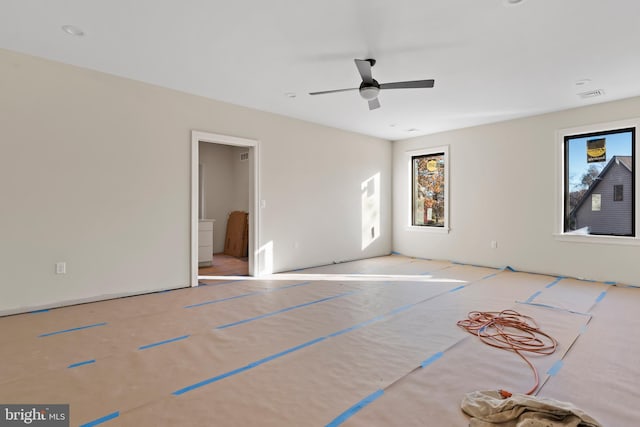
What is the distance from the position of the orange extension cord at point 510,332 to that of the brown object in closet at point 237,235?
562cm

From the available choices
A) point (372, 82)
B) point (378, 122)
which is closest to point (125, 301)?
point (372, 82)

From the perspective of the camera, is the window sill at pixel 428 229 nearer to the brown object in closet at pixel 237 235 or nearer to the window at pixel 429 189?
the window at pixel 429 189

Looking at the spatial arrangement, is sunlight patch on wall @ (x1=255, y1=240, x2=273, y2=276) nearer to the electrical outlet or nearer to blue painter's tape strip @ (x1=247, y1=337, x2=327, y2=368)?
the electrical outlet

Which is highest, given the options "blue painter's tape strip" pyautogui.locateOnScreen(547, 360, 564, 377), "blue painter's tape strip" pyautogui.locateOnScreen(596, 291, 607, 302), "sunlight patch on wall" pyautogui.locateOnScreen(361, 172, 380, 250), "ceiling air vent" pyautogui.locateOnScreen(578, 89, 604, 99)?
"ceiling air vent" pyautogui.locateOnScreen(578, 89, 604, 99)

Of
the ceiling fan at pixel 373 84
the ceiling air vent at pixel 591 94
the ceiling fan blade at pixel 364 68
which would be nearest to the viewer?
the ceiling fan blade at pixel 364 68

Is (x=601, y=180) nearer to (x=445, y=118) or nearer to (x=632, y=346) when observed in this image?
(x=445, y=118)

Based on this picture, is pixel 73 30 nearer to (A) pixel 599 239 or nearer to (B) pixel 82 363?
(B) pixel 82 363

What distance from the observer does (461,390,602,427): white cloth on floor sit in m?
1.85

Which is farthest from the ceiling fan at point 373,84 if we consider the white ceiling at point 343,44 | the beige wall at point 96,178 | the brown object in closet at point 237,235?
the brown object in closet at point 237,235

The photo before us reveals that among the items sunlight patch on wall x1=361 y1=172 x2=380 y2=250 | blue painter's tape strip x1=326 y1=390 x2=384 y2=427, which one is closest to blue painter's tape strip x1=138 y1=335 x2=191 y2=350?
blue painter's tape strip x1=326 y1=390 x2=384 y2=427

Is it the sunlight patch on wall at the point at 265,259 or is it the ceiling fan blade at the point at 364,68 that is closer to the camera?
the ceiling fan blade at the point at 364,68

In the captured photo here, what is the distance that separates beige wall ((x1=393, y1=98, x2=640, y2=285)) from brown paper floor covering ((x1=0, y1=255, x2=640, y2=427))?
3.33 feet

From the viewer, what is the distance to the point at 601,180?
5629 mm

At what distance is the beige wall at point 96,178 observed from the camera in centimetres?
377
